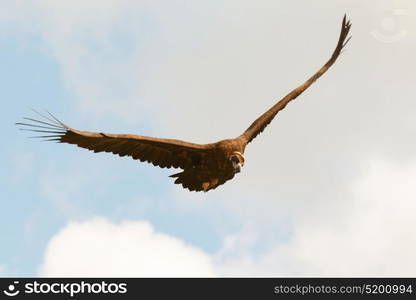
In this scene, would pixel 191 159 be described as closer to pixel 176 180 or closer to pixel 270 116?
pixel 176 180

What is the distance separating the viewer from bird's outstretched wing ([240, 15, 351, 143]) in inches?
756

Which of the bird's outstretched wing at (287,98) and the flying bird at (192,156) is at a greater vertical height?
the bird's outstretched wing at (287,98)

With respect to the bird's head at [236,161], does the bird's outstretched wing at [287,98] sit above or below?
above

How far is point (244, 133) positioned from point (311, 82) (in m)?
3.19

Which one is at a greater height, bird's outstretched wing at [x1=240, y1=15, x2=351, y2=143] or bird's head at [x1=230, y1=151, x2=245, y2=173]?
bird's outstretched wing at [x1=240, y1=15, x2=351, y2=143]

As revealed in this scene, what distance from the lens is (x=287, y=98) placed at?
20328mm

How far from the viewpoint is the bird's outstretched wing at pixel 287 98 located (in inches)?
756

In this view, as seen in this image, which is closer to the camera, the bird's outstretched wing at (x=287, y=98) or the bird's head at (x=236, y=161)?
the bird's head at (x=236, y=161)

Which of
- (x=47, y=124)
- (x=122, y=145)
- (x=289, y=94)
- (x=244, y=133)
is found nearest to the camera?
(x=47, y=124)

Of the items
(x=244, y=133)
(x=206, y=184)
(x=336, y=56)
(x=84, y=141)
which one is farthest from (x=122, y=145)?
(x=336, y=56)

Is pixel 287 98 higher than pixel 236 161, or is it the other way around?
pixel 287 98

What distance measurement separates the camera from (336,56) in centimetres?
2147

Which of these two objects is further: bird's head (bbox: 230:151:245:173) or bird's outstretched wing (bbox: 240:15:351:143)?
bird's outstretched wing (bbox: 240:15:351:143)

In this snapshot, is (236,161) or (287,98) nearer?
(236,161)
